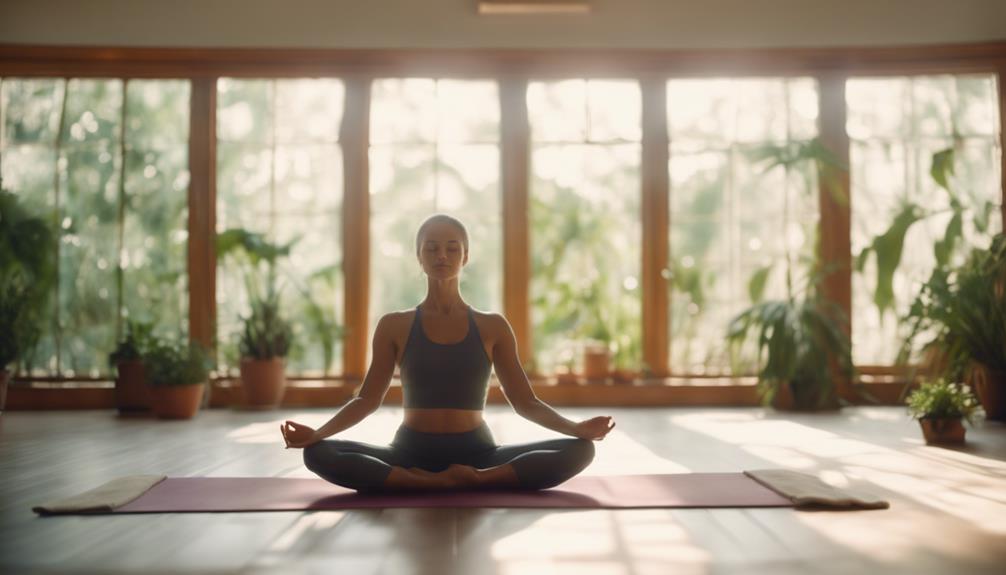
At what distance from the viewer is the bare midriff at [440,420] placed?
2982 millimetres

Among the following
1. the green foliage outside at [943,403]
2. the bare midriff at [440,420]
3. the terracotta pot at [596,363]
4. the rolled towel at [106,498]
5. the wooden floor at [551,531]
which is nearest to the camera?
the wooden floor at [551,531]

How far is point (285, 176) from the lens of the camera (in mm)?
7250

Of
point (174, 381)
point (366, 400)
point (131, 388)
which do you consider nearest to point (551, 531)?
point (366, 400)

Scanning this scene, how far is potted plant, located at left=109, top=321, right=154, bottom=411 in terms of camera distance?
638 centimetres

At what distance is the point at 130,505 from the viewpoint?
Result: 9.26 ft

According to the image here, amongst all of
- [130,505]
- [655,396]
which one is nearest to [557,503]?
[130,505]

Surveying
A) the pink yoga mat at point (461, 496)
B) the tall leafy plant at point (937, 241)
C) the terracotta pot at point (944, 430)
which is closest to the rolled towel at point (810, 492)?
the pink yoga mat at point (461, 496)

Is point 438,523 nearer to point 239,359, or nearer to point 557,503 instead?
point 557,503

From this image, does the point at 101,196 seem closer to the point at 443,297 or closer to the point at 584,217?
the point at 584,217

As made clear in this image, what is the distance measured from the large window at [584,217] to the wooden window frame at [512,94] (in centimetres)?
10

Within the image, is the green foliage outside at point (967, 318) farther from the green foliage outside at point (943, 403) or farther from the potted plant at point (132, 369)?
the potted plant at point (132, 369)

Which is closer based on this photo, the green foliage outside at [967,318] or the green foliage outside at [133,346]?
the green foliage outside at [967,318]

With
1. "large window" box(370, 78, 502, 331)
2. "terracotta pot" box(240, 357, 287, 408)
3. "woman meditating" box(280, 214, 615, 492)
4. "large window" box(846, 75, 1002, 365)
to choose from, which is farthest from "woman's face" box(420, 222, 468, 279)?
"large window" box(846, 75, 1002, 365)

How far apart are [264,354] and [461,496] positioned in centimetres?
407
